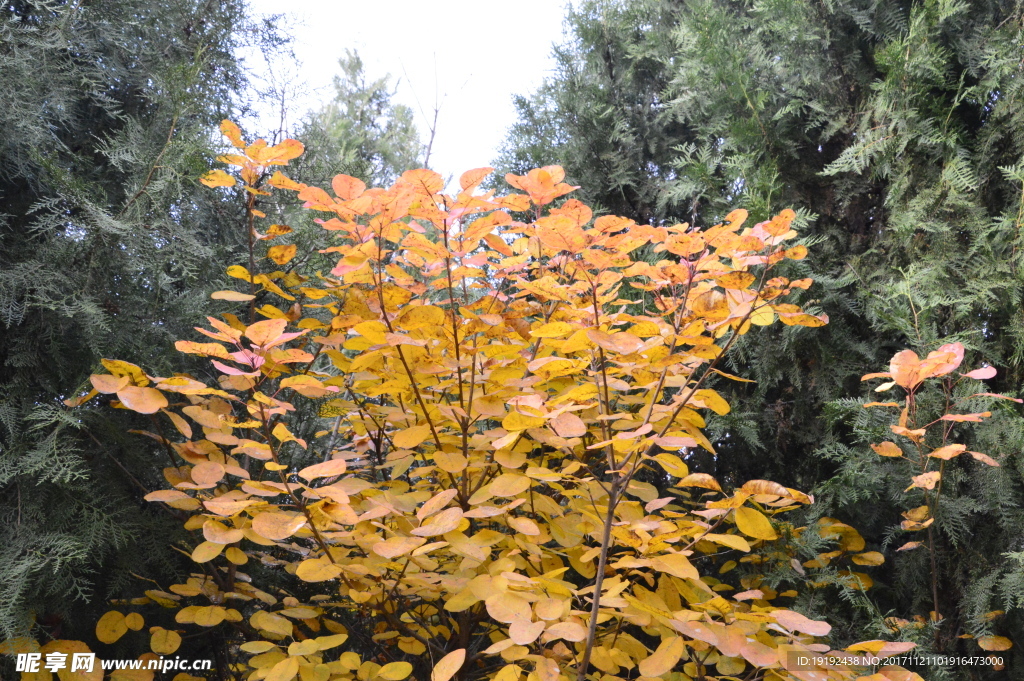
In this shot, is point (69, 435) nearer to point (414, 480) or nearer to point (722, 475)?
point (414, 480)

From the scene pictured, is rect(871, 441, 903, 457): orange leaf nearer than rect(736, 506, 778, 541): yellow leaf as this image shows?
No

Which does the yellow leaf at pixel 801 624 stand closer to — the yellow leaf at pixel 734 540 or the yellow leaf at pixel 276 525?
the yellow leaf at pixel 734 540

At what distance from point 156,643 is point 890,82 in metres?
2.66

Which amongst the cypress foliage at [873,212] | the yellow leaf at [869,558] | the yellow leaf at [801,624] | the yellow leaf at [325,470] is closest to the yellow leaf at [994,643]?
the cypress foliage at [873,212]

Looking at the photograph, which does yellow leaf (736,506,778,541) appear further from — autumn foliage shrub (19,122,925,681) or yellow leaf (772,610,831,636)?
yellow leaf (772,610,831,636)

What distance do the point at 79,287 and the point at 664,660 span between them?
1.66 meters

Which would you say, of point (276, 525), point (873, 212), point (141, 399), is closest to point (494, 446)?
point (276, 525)

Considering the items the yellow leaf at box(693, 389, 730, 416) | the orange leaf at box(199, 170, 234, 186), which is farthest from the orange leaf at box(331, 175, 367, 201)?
the yellow leaf at box(693, 389, 730, 416)

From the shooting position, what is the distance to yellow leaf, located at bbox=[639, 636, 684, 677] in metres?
1.22

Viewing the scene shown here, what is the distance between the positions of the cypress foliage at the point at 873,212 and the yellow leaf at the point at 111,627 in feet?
6.09

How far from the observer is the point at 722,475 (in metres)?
2.59

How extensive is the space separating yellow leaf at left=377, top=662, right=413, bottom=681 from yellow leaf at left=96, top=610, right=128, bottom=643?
0.74 meters

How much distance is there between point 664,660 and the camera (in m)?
1.25

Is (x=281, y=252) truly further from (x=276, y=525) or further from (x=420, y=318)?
(x=276, y=525)
